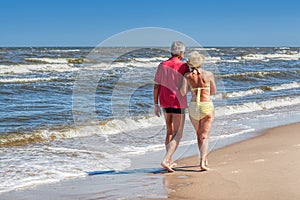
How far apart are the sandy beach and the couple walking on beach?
0.37 meters

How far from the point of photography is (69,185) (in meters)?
5.78

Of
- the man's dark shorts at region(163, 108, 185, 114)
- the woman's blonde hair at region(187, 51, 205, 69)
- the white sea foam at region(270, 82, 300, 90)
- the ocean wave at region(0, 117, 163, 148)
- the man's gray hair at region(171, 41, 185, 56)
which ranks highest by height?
the man's gray hair at region(171, 41, 185, 56)

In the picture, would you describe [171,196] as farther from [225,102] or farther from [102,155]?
[225,102]

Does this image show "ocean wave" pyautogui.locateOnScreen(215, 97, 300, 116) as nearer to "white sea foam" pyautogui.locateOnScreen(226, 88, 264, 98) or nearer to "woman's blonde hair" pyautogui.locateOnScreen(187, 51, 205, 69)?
"white sea foam" pyautogui.locateOnScreen(226, 88, 264, 98)

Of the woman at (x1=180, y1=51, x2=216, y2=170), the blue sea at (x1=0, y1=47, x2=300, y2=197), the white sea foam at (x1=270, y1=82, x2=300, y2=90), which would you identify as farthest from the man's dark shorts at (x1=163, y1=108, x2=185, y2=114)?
the white sea foam at (x1=270, y1=82, x2=300, y2=90)

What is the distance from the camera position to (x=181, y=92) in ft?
19.9

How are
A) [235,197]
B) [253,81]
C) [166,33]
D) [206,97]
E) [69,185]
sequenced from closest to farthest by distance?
1. [235,197]
2. [69,185]
3. [206,97]
4. [166,33]
5. [253,81]

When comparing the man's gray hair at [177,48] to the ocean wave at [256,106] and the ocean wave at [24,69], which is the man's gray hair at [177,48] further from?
the ocean wave at [24,69]

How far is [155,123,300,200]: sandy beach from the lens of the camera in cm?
497

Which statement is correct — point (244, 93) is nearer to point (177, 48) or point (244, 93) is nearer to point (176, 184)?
point (177, 48)

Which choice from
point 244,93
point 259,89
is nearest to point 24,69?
point 259,89

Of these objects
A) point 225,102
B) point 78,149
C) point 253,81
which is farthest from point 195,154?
point 253,81

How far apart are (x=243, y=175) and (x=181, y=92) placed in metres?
1.30

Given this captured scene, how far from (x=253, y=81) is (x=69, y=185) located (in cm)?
2038
